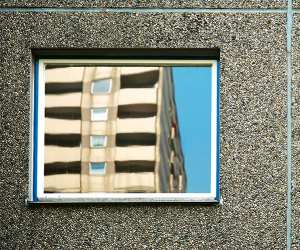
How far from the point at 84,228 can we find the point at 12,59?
1.66 meters

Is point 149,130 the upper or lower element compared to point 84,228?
upper

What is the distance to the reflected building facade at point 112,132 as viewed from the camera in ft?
25.5

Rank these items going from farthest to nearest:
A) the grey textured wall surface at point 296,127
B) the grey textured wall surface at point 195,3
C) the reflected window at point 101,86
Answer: the reflected window at point 101,86, the grey textured wall surface at point 195,3, the grey textured wall surface at point 296,127

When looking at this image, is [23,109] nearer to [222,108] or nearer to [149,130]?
[149,130]

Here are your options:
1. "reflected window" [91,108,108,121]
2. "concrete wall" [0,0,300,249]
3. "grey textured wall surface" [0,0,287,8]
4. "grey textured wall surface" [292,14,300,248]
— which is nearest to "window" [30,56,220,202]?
"reflected window" [91,108,108,121]

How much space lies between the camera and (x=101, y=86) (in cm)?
786

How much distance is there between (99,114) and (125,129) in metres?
0.28

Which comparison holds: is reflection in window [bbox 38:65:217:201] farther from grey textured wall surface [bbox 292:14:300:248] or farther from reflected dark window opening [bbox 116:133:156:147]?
grey textured wall surface [bbox 292:14:300:248]

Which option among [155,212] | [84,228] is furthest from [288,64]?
[84,228]

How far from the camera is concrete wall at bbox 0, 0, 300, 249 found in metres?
7.61

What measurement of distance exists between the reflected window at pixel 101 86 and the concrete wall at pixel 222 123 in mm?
352

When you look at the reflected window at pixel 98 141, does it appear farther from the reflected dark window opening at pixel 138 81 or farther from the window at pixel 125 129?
the reflected dark window opening at pixel 138 81

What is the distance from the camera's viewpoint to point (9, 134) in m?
7.68

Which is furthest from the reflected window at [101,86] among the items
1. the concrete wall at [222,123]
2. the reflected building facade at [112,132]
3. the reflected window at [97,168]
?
the reflected window at [97,168]
